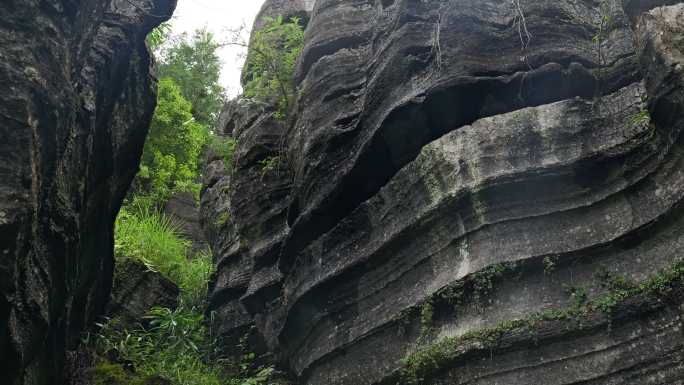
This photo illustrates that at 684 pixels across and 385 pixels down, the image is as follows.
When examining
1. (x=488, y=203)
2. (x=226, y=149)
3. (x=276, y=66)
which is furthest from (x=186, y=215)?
(x=488, y=203)

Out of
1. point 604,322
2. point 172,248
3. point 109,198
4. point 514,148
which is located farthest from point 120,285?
point 604,322

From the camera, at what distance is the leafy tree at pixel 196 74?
21688 millimetres

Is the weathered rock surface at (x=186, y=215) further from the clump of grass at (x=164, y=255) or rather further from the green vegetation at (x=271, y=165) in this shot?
the green vegetation at (x=271, y=165)

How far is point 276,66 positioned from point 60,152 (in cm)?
→ 684

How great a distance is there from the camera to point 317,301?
8.96 m

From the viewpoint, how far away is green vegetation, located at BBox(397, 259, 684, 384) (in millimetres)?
6324

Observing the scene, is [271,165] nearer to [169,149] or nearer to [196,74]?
[169,149]

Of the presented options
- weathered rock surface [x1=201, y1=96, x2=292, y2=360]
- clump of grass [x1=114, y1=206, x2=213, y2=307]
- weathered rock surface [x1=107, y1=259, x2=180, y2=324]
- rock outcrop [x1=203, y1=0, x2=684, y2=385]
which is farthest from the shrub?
rock outcrop [x1=203, y1=0, x2=684, y2=385]

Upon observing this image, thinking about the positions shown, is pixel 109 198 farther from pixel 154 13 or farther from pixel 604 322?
pixel 604 322

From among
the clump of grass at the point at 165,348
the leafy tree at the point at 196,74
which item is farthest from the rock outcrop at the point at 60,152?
the leafy tree at the point at 196,74

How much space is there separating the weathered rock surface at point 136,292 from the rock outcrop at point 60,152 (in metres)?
1.24

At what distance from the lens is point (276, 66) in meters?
12.4

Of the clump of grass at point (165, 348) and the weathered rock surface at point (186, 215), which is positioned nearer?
the clump of grass at point (165, 348)

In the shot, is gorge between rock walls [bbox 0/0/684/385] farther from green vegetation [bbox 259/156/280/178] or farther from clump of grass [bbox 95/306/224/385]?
green vegetation [bbox 259/156/280/178]
